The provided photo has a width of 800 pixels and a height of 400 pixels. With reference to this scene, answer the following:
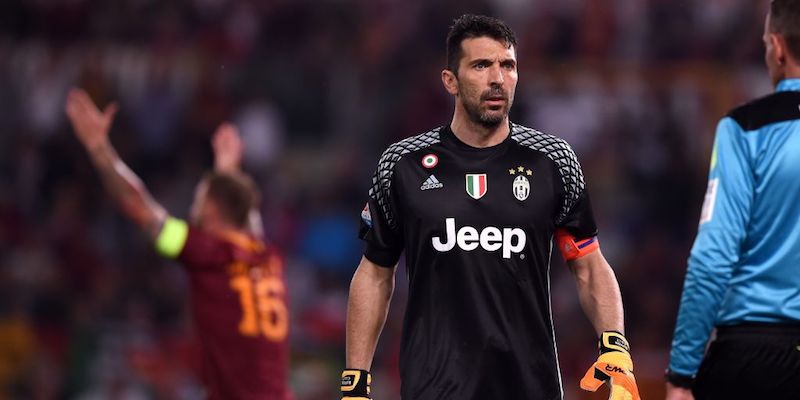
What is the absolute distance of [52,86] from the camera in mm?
13828

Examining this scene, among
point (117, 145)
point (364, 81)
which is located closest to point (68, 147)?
point (117, 145)

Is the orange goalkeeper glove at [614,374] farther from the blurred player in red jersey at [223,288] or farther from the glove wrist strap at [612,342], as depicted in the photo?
the blurred player in red jersey at [223,288]

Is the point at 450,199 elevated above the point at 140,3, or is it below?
below

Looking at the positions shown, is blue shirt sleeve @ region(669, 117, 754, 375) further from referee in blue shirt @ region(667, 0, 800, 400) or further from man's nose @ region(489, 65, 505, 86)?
man's nose @ region(489, 65, 505, 86)

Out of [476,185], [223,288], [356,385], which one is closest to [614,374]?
[476,185]

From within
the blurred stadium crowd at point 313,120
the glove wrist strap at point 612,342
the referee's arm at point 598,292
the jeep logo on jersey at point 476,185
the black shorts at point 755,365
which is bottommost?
the black shorts at point 755,365

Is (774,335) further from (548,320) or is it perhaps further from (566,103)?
(566,103)

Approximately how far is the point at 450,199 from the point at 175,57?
28.6 feet

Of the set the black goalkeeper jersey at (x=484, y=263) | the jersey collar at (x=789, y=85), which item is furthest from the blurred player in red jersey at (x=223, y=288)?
the jersey collar at (x=789, y=85)

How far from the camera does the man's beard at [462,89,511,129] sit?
561cm

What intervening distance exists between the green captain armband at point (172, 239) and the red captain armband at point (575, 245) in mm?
3049

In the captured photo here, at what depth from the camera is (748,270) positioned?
5.46 meters

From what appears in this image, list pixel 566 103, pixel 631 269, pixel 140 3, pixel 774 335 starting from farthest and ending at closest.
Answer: pixel 140 3 < pixel 566 103 < pixel 631 269 < pixel 774 335

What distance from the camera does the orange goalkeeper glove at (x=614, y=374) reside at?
5.30 m
